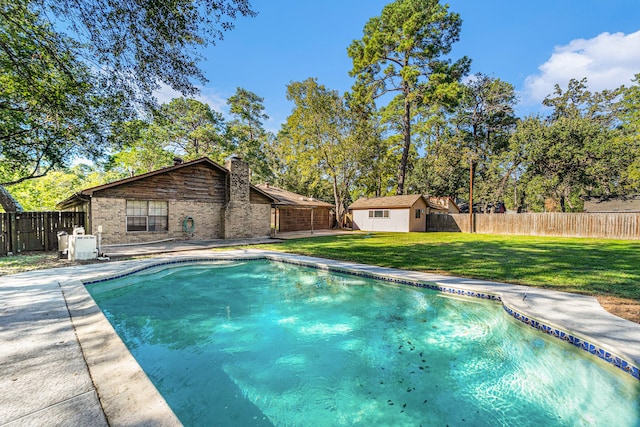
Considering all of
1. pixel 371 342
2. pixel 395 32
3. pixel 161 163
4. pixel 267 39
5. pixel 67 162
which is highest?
pixel 395 32

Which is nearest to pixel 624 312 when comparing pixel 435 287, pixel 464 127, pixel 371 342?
pixel 435 287

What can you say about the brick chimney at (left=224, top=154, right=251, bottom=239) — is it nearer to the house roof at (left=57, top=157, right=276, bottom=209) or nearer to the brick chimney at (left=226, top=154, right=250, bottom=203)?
the brick chimney at (left=226, top=154, right=250, bottom=203)

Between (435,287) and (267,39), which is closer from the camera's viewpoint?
(435,287)

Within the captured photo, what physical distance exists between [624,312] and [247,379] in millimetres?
5734

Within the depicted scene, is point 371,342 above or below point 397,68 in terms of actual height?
below

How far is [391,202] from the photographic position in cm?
2419

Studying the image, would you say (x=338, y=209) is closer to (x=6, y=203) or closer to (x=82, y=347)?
(x=6, y=203)

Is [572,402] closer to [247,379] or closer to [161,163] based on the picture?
[247,379]

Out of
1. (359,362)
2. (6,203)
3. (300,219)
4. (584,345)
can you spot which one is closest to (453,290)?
(584,345)

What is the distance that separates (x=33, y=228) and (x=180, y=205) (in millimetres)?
5259

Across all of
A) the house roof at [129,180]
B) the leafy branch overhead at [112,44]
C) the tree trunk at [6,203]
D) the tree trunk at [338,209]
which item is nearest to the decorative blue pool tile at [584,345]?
the leafy branch overhead at [112,44]

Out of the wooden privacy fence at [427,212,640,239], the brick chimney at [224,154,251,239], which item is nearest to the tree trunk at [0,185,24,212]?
the brick chimney at [224,154,251,239]

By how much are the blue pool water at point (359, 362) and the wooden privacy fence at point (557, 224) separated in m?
18.1

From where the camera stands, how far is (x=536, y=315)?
4211 millimetres
